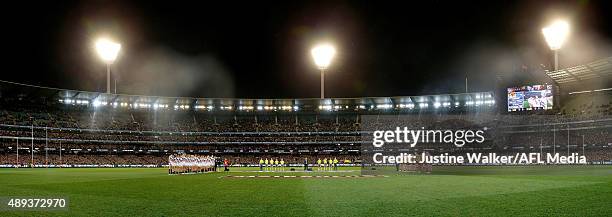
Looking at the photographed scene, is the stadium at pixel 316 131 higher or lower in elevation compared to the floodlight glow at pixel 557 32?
lower

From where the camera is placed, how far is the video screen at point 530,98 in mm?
63500

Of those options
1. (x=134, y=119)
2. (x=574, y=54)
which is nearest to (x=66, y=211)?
(x=574, y=54)

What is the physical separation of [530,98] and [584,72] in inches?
263

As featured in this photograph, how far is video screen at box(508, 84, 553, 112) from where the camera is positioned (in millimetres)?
63500

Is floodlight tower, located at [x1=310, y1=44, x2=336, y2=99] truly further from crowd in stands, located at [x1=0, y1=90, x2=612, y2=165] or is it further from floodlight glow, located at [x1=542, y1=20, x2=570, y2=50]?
crowd in stands, located at [x1=0, y1=90, x2=612, y2=165]

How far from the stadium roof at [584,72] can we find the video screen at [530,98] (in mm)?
2299

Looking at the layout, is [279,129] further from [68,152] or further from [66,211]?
[66,211]

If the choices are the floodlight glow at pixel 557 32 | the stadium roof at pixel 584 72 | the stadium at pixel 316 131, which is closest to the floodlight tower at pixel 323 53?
the stadium at pixel 316 131

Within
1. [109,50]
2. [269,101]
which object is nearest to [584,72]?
[109,50]

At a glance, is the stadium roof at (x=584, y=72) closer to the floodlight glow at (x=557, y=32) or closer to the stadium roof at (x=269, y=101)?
the floodlight glow at (x=557, y=32)

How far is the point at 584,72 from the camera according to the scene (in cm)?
6141

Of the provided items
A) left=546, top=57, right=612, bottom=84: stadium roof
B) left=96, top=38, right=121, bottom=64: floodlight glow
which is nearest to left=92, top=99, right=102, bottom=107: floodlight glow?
left=96, top=38, right=121, bottom=64: floodlight glow

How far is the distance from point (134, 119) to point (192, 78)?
13.5 m

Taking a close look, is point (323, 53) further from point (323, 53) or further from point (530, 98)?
point (530, 98)
